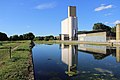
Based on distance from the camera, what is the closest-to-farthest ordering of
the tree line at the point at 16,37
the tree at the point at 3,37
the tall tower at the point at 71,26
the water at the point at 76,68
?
the water at the point at 76,68 → the tree at the point at 3,37 → the tree line at the point at 16,37 → the tall tower at the point at 71,26

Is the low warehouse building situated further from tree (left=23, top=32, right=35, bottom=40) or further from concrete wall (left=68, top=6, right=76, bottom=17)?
tree (left=23, top=32, right=35, bottom=40)

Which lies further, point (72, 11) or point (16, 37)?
point (72, 11)

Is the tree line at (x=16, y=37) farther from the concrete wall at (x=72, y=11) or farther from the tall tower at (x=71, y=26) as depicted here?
the concrete wall at (x=72, y=11)

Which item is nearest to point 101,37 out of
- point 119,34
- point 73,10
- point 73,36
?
point 119,34

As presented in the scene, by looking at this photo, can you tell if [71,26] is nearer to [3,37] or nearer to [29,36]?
[29,36]

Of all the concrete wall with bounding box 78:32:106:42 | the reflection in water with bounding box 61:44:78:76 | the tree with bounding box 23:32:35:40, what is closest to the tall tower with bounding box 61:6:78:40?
the tree with bounding box 23:32:35:40

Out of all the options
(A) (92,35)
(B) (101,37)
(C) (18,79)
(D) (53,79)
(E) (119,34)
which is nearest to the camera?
(C) (18,79)

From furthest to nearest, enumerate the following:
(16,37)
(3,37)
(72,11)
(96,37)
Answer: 1. (72,11)
2. (16,37)
3. (3,37)
4. (96,37)

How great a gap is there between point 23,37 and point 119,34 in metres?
49.3

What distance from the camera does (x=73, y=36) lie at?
4001 inches

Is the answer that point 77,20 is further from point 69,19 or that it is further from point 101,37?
point 101,37

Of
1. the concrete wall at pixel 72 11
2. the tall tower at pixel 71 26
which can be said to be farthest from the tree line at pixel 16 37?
the concrete wall at pixel 72 11

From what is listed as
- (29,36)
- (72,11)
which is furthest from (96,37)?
(72,11)

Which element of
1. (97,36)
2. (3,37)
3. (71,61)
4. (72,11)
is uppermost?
(72,11)
